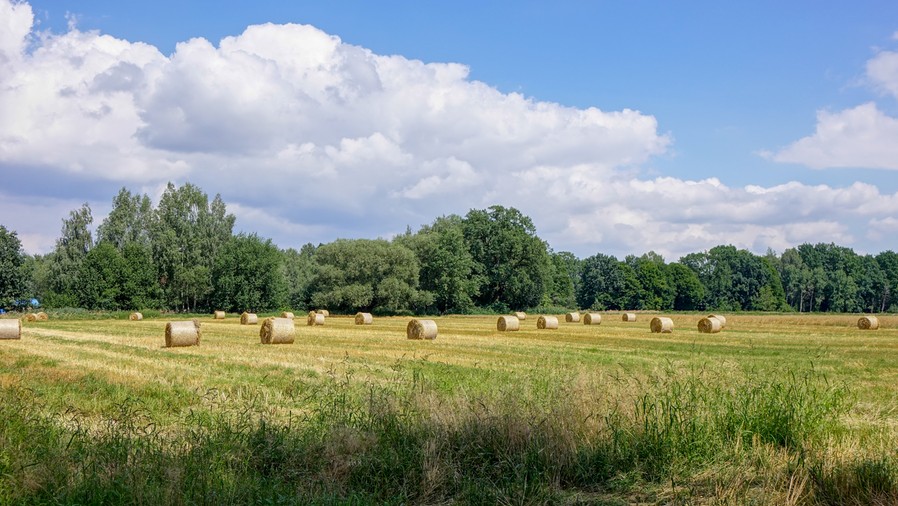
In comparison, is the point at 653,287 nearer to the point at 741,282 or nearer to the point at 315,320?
the point at 741,282

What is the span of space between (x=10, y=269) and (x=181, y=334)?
6072 cm

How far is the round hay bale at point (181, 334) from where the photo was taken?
2561 cm

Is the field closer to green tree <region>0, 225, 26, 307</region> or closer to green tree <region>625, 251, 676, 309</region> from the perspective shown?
green tree <region>0, 225, 26, 307</region>

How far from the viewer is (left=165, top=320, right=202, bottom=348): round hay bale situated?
2561 centimetres

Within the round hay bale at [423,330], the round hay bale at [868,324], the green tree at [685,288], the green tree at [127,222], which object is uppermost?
the green tree at [127,222]

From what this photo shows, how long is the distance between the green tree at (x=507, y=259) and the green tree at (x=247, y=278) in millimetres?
27763

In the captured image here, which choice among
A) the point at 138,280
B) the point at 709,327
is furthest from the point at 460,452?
the point at 138,280

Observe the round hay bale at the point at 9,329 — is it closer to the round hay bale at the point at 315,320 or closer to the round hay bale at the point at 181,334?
the round hay bale at the point at 181,334

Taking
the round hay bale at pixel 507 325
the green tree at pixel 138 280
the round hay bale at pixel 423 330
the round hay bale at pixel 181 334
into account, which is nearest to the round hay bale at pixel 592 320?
the round hay bale at pixel 507 325

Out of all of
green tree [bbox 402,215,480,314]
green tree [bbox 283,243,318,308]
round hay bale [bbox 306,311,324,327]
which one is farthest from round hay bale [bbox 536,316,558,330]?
green tree [bbox 283,243,318,308]

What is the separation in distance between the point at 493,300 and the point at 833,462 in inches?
3556

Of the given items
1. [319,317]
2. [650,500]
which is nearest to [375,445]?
[650,500]

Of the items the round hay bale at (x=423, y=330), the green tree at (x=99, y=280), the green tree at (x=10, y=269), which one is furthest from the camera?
the green tree at (x=99, y=280)

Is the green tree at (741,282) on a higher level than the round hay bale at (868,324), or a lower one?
higher
